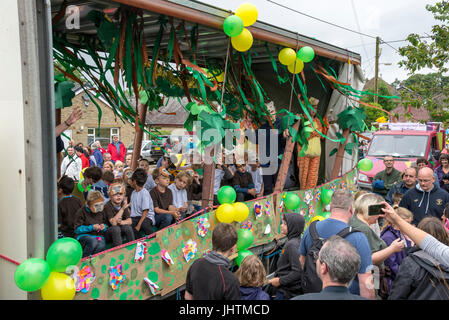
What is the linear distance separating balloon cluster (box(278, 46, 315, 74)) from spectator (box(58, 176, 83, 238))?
327cm

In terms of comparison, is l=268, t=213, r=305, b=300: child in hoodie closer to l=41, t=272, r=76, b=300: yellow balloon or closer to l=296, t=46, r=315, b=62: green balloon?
l=41, t=272, r=76, b=300: yellow balloon

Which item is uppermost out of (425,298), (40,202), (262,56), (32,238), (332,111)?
(262,56)

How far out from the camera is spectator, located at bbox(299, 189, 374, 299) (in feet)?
9.45

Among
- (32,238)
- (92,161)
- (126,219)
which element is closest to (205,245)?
(126,219)

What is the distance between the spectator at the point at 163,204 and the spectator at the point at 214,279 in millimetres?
1975

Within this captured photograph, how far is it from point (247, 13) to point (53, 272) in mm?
3188

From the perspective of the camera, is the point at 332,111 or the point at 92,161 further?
the point at 92,161

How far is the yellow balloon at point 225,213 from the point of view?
178 inches

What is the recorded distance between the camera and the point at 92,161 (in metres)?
11.1

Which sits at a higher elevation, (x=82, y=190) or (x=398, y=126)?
(x=398, y=126)

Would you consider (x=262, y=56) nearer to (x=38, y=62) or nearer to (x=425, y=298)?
(x=38, y=62)

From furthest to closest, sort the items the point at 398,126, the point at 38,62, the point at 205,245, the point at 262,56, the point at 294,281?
the point at 398,126
the point at 262,56
the point at 205,245
the point at 294,281
the point at 38,62
